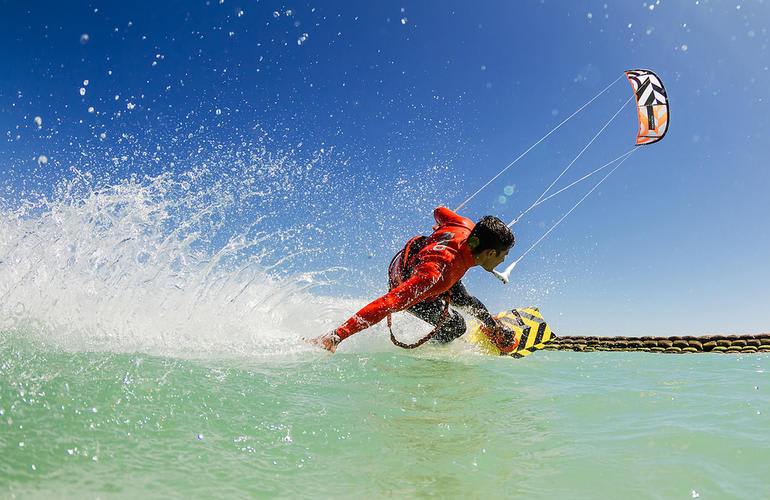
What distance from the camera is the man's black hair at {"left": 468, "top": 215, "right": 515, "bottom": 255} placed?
14.4ft

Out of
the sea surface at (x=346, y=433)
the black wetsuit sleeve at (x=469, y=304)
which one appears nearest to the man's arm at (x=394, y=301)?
the sea surface at (x=346, y=433)

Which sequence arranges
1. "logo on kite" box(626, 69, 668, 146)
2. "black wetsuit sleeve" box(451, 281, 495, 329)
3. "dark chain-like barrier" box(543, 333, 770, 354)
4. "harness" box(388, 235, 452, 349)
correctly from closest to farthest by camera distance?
1. "harness" box(388, 235, 452, 349)
2. "black wetsuit sleeve" box(451, 281, 495, 329)
3. "dark chain-like barrier" box(543, 333, 770, 354)
4. "logo on kite" box(626, 69, 668, 146)

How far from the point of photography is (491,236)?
4.39 m

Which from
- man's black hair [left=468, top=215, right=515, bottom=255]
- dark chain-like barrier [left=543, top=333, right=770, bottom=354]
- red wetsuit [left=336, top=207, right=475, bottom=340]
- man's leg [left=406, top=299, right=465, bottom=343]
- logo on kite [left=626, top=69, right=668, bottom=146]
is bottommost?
dark chain-like barrier [left=543, top=333, right=770, bottom=354]

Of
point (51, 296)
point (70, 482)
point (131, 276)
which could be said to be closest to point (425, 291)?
point (70, 482)

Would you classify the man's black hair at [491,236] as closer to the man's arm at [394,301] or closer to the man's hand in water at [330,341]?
the man's arm at [394,301]

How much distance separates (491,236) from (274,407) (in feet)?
8.73

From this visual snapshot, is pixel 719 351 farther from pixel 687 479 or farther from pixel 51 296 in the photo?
pixel 51 296

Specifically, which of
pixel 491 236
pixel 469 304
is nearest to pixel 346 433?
pixel 491 236

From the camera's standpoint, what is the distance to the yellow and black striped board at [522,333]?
6537mm

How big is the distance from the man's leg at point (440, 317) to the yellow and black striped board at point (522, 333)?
24.4 inches

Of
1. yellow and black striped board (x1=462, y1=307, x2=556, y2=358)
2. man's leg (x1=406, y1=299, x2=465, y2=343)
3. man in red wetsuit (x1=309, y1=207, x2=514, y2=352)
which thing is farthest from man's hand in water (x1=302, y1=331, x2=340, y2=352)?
yellow and black striped board (x1=462, y1=307, x2=556, y2=358)

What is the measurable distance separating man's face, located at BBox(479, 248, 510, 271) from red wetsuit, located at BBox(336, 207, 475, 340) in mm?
124

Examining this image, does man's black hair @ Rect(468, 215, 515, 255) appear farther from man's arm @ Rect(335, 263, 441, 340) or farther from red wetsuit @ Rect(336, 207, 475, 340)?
man's arm @ Rect(335, 263, 441, 340)
